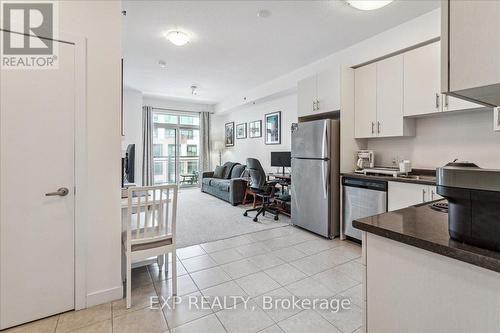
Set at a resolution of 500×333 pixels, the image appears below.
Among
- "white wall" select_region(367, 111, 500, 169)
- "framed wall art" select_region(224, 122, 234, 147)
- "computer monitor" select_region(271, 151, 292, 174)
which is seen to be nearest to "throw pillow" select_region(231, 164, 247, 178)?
"computer monitor" select_region(271, 151, 292, 174)

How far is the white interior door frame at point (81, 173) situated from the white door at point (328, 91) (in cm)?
290

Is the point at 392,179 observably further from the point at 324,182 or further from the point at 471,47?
the point at 471,47

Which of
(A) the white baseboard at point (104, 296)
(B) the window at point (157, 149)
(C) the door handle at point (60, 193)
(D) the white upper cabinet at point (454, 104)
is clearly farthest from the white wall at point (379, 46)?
(B) the window at point (157, 149)

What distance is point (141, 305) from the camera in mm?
2004

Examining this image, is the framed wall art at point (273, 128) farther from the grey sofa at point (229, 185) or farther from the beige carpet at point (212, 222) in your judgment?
the beige carpet at point (212, 222)

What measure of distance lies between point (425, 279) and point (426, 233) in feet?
0.56

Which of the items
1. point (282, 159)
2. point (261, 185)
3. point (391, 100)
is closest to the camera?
point (391, 100)

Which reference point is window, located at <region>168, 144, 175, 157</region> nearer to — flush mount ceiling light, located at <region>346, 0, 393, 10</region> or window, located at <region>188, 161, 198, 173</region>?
window, located at <region>188, 161, 198, 173</region>

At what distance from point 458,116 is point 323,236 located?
2172 mm

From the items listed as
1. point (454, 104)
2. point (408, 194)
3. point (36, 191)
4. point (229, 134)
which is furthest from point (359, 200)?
point (229, 134)

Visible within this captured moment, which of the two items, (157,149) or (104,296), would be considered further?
(157,149)

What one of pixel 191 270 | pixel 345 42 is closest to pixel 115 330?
pixel 191 270

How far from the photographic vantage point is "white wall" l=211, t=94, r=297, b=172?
5574 mm

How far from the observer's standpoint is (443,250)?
0.84 meters
